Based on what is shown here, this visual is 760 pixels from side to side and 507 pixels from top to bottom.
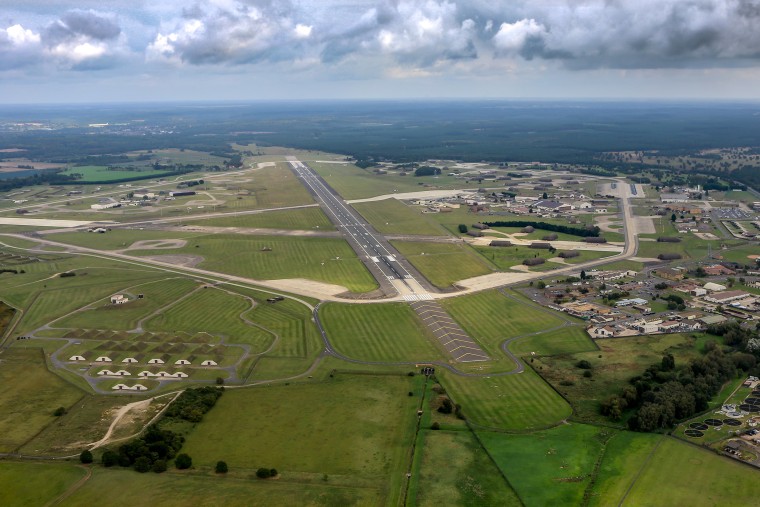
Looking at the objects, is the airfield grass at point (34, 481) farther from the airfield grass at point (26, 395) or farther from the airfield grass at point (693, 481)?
the airfield grass at point (693, 481)

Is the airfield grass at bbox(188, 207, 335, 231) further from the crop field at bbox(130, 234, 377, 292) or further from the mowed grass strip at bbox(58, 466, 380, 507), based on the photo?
the mowed grass strip at bbox(58, 466, 380, 507)

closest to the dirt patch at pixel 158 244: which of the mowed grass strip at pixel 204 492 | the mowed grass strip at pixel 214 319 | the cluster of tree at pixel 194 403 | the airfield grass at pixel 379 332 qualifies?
the mowed grass strip at pixel 214 319

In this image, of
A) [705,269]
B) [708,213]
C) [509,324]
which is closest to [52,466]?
[509,324]

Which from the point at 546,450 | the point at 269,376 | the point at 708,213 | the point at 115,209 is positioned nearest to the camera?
the point at 546,450

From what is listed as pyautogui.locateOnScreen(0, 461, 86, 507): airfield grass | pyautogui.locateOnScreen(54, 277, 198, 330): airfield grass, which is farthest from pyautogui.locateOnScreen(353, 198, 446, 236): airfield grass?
pyautogui.locateOnScreen(0, 461, 86, 507): airfield grass

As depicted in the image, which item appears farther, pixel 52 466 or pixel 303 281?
pixel 303 281

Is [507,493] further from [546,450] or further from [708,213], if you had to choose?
[708,213]
